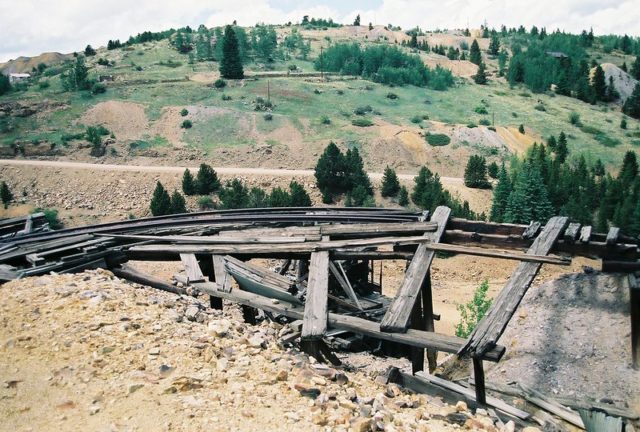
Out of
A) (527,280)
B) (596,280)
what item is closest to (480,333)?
(527,280)

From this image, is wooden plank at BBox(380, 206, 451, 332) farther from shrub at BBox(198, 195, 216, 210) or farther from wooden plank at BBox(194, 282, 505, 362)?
shrub at BBox(198, 195, 216, 210)

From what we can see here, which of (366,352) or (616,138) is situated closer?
(366,352)

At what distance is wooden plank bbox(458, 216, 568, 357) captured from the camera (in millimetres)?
7541

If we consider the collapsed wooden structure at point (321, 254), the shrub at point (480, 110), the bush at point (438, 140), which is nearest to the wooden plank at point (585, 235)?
the collapsed wooden structure at point (321, 254)

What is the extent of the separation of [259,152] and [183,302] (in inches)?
1487

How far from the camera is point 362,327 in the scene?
845 cm

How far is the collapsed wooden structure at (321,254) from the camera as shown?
29.0 ft

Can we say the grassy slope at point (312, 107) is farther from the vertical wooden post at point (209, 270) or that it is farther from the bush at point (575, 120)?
the vertical wooden post at point (209, 270)

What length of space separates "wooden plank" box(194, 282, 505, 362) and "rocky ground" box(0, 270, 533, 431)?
755 mm

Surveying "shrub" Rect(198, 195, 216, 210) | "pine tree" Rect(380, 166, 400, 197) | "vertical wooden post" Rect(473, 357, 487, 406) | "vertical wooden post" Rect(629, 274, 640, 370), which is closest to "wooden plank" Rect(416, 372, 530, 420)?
"vertical wooden post" Rect(473, 357, 487, 406)

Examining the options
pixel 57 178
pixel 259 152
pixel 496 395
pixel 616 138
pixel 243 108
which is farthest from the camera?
pixel 616 138

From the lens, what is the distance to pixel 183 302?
31.8ft

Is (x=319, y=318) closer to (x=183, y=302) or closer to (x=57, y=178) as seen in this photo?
(x=183, y=302)

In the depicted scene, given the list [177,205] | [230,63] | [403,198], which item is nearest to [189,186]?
[177,205]
